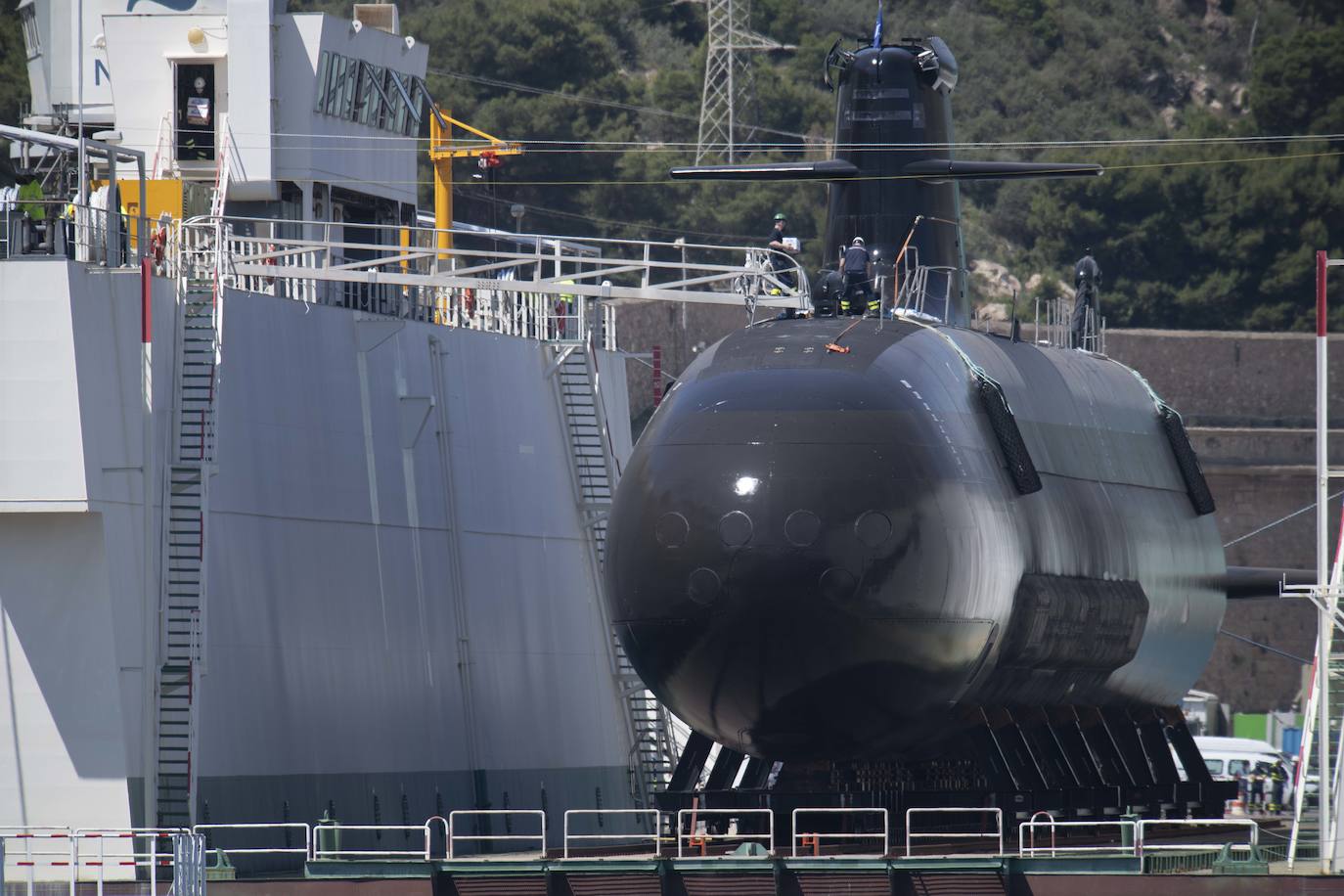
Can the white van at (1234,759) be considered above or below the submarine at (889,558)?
below

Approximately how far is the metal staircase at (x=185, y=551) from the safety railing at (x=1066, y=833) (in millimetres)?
9676

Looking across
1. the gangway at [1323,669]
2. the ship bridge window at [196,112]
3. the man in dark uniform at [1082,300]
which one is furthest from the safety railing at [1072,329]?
the ship bridge window at [196,112]

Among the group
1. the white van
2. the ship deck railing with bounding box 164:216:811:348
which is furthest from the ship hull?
the white van

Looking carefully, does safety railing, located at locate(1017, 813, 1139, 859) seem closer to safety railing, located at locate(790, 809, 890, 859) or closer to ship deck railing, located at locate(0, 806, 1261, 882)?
ship deck railing, located at locate(0, 806, 1261, 882)

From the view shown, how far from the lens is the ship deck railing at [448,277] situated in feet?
111

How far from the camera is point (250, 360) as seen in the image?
31594 millimetres

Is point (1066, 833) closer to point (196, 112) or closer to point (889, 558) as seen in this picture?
point (889, 558)

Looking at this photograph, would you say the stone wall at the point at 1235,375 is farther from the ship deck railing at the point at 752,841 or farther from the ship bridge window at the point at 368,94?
the ship deck railing at the point at 752,841

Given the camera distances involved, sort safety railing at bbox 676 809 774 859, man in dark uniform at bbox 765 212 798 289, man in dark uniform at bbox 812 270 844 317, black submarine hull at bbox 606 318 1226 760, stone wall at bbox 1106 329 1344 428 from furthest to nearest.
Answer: stone wall at bbox 1106 329 1344 428 → man in dark uniform at bbox 765 212 798 289 → man in dark uniform at bbox 812 270 844 317 → safety railing at bbox 676 809 774 859 → black submarine hull at bbox 606 318 1226 760

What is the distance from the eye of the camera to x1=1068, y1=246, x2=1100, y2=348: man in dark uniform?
1400 inches

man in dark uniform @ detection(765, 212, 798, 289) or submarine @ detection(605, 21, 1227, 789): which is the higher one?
man in dark uniform @ detection(765, 212, 798, 289)

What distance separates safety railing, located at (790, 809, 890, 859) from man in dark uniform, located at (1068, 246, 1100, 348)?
12.2m

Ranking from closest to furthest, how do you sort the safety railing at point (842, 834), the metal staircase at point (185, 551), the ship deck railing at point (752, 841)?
the ship deck railing at point (752, 841), the safety railing at point (842, 834), the metal staircase at point (185, 551)

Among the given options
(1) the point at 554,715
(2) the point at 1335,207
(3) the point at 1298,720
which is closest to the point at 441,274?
(1) the point at 554,715
